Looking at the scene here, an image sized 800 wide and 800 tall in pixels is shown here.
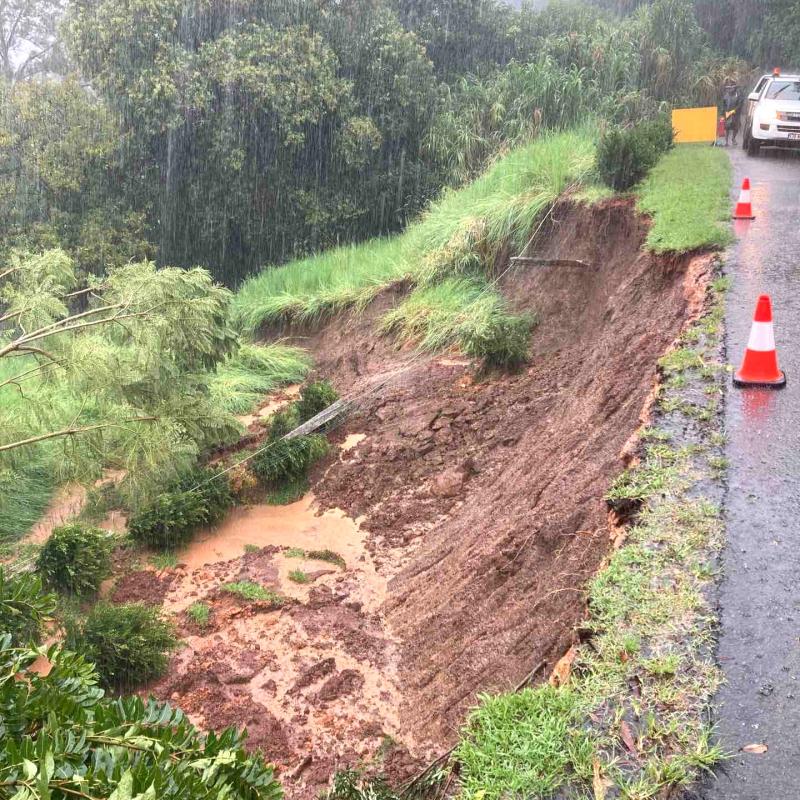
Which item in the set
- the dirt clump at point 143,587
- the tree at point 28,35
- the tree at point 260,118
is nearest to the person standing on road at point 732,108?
the tree at point 260,118

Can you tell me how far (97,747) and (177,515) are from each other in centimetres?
630

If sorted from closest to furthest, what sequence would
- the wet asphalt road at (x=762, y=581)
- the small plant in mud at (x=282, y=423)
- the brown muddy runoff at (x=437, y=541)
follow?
the wet asphalt road at (x=762, y=581)
the brown muddy runoff at (x=437, y=541)
the small plant in mud at (x=282, y=423)

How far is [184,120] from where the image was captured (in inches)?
589

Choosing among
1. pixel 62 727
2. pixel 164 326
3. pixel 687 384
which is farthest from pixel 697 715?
pixel 164 326

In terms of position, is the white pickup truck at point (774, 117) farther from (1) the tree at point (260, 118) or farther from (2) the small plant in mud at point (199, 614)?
(2) the small plant in mud at point (199, 614)

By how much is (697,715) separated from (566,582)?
1621 mm

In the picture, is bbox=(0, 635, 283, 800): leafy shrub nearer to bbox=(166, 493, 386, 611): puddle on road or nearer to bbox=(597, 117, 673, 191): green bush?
bbox=(166, 493, 386, 611): puddle on road

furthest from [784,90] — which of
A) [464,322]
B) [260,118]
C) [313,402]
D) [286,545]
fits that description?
[286,545]

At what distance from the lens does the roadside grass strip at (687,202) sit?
25.6 feet

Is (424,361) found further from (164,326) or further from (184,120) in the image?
(184,120)

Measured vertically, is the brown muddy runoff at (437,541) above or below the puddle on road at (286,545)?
above

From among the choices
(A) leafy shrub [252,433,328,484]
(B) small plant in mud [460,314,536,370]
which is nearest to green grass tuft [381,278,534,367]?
(B) small plant in mud [460,314,536,370]

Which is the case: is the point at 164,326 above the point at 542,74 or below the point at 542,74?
below

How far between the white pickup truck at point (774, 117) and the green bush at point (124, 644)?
11634mm
